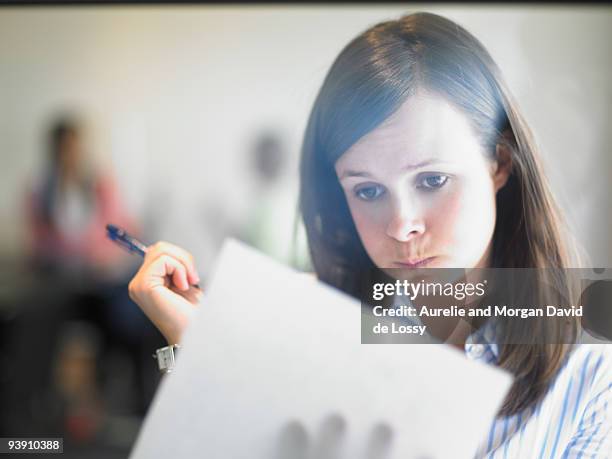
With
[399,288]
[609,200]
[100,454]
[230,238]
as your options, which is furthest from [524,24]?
[100,454]

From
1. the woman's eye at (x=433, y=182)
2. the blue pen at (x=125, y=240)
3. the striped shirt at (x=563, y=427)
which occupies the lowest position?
the striped shirt at (x=563, y=427)

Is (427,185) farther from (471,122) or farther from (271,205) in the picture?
(271,205)

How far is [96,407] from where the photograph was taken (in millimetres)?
1018

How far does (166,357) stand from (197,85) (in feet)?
1.38

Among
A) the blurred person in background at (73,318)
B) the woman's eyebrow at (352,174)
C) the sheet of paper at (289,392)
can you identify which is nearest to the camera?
the sheet of paper at (289,392)

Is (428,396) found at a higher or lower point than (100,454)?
higher

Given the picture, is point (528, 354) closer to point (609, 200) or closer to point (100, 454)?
point (609, 200)

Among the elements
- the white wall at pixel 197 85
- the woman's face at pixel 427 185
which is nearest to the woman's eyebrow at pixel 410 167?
the woman's face at pixel 427 185

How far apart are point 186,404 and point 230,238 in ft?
0.95

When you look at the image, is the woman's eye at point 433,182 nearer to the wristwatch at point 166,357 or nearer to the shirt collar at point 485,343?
the shirt collar at point 485,343

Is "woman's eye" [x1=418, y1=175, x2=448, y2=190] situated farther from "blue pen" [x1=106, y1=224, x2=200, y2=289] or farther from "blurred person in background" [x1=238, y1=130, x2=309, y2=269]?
"blue pen" [x1=106, y1=224, x2=200, y2=289]

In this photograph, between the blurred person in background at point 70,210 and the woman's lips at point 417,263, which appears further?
the blurred person in background at point 70,210

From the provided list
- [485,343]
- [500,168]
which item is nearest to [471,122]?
[500,168]

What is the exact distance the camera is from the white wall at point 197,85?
0.97 meters
